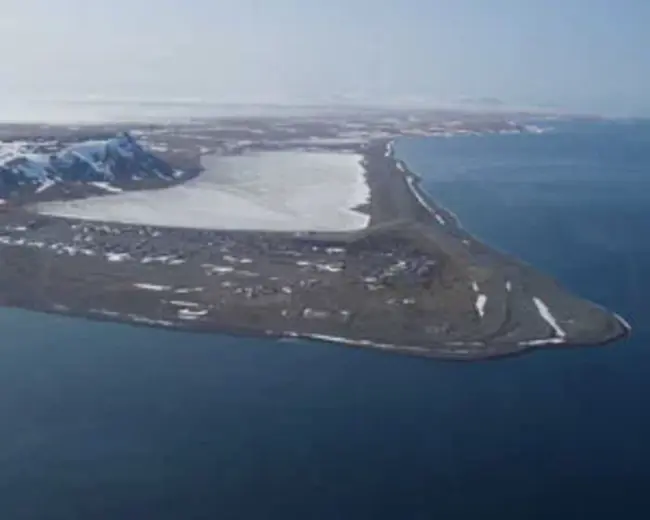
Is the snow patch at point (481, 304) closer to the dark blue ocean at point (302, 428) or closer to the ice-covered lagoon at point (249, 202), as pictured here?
the dark blue ocean at point (302, 428)

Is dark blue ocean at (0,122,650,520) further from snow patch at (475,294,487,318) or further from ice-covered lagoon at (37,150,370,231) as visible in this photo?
ice-covered lagoon at (37,150,370,231)

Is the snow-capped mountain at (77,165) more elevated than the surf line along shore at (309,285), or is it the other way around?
the snow-capped mountain at (77,165)

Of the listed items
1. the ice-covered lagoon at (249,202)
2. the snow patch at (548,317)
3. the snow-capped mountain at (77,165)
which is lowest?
the snow patch at (548,317)

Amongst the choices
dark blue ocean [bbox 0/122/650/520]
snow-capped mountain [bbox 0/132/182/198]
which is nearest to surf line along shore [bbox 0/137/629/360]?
dark blue ocean [bbox 0/122/650/520]

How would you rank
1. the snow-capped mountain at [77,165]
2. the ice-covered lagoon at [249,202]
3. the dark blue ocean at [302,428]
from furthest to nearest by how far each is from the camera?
the snow-capped mountain at [77,165]
the ice-covered lagoon at [249,202]
the dark blue ocean at [302,428]

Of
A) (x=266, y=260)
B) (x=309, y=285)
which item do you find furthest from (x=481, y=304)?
(x=266, y=260)

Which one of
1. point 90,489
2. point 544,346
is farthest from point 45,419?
point 544,346

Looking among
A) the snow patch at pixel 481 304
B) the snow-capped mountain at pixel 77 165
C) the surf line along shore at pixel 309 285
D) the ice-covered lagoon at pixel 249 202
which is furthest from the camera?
the snow-capped mountain at pixel 77 165

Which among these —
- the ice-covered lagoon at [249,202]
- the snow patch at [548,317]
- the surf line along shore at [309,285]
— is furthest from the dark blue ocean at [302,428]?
the ice-covered lagoon at [249,202]
